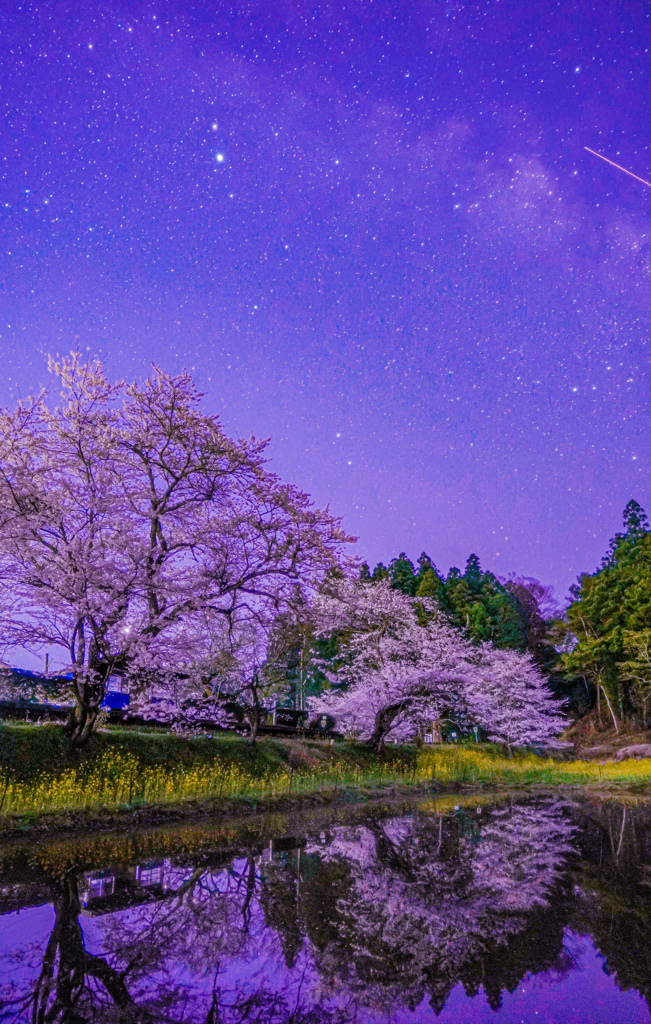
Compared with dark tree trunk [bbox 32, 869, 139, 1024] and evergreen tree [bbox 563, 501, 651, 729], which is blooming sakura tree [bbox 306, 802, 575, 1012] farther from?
evergreen tree [bbox 563, 501, 651, 729]

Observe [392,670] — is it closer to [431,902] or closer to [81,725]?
[81,725]

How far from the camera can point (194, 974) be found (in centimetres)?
378

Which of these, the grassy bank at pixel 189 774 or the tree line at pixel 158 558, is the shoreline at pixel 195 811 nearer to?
the grassy bank at pixel 189 774

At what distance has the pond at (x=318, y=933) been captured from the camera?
3.46m

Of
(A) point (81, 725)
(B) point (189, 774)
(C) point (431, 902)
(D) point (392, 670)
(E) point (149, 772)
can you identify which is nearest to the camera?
(C) point (431, 902)

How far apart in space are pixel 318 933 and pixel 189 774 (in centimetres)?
964

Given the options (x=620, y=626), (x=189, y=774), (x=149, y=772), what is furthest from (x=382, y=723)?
(x=620, y=626)

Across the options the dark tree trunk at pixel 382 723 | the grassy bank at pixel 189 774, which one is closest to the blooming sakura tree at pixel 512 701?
the grassy bank at pixel 189 774

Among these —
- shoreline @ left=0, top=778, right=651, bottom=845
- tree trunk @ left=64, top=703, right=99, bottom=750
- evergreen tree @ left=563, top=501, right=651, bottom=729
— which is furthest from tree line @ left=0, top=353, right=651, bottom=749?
evergreen tree @ left=563, top=501, right=651, bottom=729

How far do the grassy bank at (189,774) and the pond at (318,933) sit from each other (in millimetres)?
2162

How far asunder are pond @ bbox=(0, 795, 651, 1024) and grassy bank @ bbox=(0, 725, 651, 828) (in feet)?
7.09

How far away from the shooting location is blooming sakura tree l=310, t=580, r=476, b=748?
21.2 meters

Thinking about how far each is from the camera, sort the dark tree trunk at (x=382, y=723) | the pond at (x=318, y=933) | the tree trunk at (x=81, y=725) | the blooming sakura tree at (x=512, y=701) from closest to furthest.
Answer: the pond at (x=318, y=933) → the tree trunk at (x=81, y=725) → the dark tree trunk at (x=382, y=723) → the blooming sakura tree at (x=512, y=701)

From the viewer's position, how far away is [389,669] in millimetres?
22297
